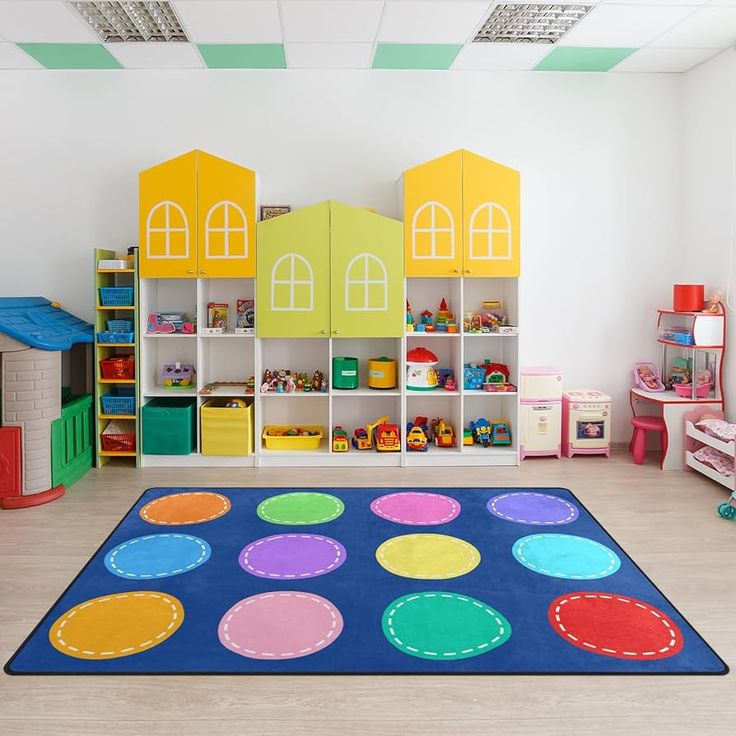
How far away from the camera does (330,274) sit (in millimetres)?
4965

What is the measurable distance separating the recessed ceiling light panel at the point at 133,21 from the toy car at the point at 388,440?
300 centimetres

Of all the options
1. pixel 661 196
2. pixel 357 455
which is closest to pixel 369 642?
pixel 357 455

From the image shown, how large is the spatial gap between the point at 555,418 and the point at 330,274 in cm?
198

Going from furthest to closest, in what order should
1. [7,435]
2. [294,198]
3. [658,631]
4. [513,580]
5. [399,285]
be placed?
1. [294,198]
2. [399,285]
3. [7,435]
4. [513,580]
5. [658,631]

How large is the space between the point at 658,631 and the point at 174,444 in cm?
344

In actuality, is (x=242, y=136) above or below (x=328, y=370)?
above

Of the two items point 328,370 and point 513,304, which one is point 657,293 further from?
point 328,370

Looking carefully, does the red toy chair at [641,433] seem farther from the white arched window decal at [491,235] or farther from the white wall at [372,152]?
the white arched window decal at [491,235]

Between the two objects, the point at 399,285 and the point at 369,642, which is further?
the point at 399,285

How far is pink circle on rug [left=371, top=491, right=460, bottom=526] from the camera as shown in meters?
3.89

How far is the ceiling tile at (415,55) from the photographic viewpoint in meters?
4.80

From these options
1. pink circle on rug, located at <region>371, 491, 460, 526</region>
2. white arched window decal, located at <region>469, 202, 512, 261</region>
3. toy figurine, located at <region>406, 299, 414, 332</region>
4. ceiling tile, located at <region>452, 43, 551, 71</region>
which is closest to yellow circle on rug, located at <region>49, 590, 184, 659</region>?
pink circle on rug, located at <region>371, 491, 460, 526</region>

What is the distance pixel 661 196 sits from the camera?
5477 millimetres

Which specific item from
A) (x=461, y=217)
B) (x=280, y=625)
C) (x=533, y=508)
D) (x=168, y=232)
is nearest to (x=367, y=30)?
(x=461, y=217)
